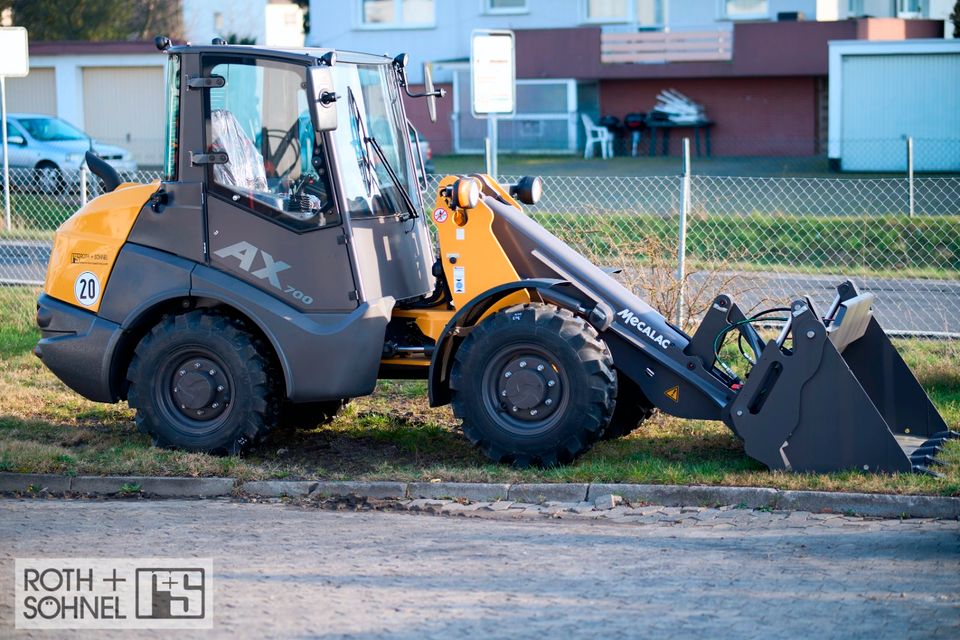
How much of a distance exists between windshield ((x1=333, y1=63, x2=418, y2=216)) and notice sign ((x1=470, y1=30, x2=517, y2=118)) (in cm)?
434

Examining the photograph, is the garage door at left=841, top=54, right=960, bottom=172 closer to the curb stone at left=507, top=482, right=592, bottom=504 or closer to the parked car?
the parked car

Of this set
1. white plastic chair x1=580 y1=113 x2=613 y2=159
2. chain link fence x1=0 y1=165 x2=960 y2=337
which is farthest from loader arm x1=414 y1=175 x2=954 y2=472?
white plastic chair x1=580 y1=113 x2=613 y2=159

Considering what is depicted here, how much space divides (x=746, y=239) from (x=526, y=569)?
11.9m

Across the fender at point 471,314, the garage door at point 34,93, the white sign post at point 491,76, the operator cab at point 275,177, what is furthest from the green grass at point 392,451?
the garage door at point 34,93

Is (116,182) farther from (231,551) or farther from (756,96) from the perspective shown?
(756,96)

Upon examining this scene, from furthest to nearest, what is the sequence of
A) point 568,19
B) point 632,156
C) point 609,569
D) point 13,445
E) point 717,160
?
point 568,19, point 632,156, point 717,160, point 13,445, point 609,569

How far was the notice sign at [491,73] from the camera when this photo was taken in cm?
1264

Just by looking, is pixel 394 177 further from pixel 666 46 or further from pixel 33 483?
pixel 666 46

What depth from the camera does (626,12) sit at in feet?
119

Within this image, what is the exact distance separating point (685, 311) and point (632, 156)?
919 inches

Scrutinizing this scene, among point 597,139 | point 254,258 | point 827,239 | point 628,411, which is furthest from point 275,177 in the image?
point 597,139

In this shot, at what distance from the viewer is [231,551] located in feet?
20.4

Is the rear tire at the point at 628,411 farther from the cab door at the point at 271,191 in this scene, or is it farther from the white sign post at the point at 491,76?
the white sign post at the point at 491,76

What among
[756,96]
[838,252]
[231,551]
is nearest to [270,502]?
[231,551]
